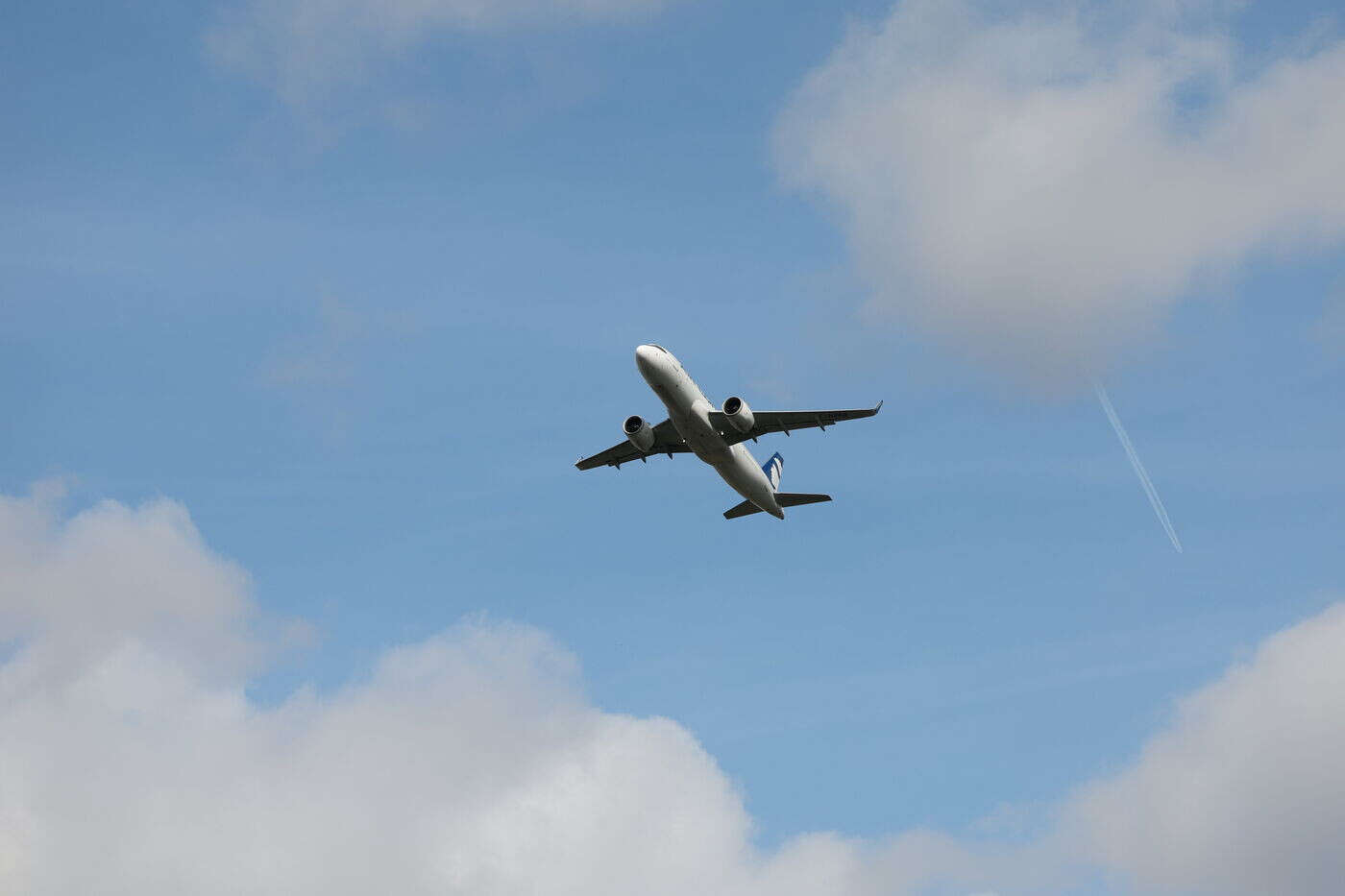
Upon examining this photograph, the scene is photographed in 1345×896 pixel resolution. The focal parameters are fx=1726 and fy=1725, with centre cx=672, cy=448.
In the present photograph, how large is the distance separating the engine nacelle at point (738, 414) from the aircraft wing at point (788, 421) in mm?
657

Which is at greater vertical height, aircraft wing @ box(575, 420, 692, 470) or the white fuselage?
aircraft wing @ box(575, 420, 692, 470)

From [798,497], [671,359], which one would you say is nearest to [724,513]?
[798,497]

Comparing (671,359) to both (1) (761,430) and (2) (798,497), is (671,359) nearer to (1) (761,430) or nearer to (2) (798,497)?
(1) (761,430)

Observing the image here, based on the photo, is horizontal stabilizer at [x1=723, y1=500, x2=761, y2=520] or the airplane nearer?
the airplane

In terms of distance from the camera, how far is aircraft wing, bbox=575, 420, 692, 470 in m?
107

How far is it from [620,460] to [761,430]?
1416 cm

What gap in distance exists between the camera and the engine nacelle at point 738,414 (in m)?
98.6

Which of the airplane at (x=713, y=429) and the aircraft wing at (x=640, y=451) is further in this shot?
the aircraft wing at (x=640, y=451)

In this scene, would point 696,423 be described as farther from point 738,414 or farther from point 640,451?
point 640,451

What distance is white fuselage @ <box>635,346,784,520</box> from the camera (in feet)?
313

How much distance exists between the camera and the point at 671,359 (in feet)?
316

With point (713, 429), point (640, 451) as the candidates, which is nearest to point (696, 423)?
point (713, 429)

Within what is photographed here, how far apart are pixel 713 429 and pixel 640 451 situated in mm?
12849

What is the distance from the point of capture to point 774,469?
114625 millimetres
